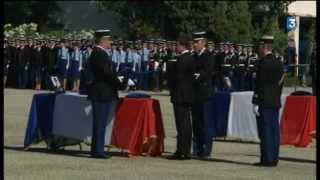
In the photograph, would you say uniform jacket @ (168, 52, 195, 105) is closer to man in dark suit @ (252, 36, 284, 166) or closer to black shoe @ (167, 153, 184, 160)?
black shoe @ (167, 153, 184, 160)

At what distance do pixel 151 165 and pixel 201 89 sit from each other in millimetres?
1451

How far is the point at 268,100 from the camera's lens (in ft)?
41.5

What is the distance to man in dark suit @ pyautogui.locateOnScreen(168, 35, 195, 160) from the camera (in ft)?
43.6

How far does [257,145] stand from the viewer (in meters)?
16.5

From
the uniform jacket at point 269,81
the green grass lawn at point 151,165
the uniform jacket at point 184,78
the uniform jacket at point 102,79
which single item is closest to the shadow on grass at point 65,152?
the green grass lawn at point 151,165

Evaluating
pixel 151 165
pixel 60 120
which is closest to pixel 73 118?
pixel 60 120

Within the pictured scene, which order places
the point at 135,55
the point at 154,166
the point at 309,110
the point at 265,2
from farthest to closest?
the point at 265,2 < the point at 135,55 < the point at 309,110 < the point at 154,166

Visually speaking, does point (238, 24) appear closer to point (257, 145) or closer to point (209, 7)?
point (209, 7)

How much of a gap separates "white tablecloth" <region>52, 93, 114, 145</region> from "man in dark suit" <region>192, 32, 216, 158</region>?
130 centimetres

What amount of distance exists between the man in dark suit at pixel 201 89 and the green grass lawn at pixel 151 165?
0.90 ft

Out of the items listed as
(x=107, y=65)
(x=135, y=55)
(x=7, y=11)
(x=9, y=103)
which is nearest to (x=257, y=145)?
(x=107, y=65)

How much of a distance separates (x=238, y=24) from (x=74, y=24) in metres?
13.9

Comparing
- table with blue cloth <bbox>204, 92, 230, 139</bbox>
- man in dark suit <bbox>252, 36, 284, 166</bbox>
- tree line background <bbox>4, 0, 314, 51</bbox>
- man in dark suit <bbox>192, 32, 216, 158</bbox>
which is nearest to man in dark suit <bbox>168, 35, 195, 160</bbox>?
man in dark suit <bbox>192, 32, 216, 158</bbox>

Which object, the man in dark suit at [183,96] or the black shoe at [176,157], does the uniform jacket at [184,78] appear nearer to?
the man in dark suit at [183,96]
